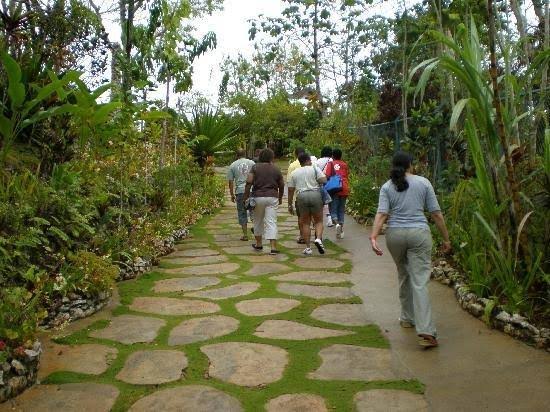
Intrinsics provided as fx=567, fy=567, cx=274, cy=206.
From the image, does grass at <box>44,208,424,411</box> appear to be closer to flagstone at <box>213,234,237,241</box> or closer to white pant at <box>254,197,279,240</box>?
white pant at <box>254,197,279,240</box>

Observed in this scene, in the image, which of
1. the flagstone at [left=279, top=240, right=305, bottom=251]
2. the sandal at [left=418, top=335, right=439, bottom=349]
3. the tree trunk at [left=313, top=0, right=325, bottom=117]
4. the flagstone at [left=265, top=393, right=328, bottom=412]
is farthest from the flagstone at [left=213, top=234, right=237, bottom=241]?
the tree trunk at [left=313, top=0, right=325, bottom=117]

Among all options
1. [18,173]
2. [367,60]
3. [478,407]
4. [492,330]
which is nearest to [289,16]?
[367,60]

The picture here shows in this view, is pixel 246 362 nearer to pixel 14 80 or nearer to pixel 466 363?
pixel 466 363

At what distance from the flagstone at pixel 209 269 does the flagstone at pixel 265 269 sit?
24cm

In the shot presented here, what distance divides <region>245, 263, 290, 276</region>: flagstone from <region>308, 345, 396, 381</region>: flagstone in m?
2.69

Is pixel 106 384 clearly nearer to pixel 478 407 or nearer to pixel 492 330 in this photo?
pixel 478 407

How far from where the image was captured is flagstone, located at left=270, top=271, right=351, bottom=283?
6.43 meters

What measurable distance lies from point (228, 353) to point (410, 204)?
1798 millimetres

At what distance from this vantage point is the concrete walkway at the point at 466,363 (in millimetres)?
3289

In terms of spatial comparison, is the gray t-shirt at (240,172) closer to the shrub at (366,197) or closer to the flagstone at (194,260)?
the flagstone at (194,260)

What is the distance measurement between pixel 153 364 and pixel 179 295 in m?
1.92

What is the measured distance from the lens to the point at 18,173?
570cm

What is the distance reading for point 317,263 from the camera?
7363 millimetres

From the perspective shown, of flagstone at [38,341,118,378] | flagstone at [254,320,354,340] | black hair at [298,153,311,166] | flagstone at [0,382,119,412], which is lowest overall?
flagstone at [0,382,119,412]
